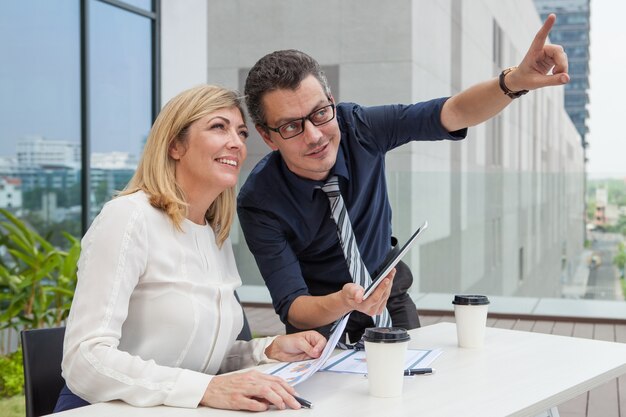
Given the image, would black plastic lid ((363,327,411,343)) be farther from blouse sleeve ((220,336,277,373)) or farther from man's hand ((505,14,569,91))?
man's hand ((505,14,569,91))

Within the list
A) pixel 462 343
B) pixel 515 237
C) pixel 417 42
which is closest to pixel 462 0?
pixel 417 42

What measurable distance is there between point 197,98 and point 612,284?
16.9 ft

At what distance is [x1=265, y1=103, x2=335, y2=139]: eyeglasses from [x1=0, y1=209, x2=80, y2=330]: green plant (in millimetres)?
2916

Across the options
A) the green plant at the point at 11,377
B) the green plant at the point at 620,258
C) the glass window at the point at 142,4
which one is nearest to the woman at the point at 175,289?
the green plant at the point at 11,377

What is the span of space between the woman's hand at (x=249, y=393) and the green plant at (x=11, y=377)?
305 cm

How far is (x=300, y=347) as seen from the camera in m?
1.87

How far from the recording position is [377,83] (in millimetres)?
10656

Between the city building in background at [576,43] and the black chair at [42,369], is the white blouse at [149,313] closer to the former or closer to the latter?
the black chair at [42,369]

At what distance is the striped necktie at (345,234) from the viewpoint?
7.01 feet

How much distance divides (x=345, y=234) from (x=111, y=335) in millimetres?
803

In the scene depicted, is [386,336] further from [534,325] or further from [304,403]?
[534,325]

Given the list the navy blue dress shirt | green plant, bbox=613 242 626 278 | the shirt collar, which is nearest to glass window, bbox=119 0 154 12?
green plant, bbox=613 242 626 278

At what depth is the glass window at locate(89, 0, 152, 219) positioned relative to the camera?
5910mm

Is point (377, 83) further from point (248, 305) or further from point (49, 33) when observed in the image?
point (49, 33)
